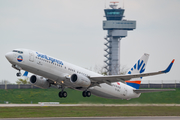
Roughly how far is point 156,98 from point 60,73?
115 feet

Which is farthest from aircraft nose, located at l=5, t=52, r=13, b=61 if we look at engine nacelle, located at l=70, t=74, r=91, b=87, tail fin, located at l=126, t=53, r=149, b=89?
tail fin, located at l=126, t=53, r=149, b=89

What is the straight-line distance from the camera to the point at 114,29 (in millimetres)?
173750

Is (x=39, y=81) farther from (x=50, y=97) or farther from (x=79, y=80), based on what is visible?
(x=50, y=97)

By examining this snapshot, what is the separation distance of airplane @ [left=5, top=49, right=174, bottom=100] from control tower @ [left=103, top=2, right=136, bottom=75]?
108 m

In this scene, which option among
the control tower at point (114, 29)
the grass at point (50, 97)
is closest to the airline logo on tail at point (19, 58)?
the grass at point (50, 97)

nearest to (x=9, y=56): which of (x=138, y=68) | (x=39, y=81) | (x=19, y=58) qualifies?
(x=19, y=58)

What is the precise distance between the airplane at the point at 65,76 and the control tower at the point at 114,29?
108365 millimetres

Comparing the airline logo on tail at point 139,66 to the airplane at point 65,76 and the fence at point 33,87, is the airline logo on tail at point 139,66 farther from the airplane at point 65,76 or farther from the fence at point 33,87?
the fence at point 33,87

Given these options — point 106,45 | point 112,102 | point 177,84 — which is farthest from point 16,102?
point 106,45

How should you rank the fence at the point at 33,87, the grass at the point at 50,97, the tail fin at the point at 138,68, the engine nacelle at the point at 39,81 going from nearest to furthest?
the engine nacelle at the point at 39,81, the tail fin at the point at 138,68, the grass at the point at 50,97, the fence at the point at 33,87

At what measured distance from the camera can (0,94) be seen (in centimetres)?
8031

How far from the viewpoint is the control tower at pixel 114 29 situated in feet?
534

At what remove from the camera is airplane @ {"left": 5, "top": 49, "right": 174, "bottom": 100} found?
4091 cm

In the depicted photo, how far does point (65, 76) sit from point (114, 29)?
132 metres
